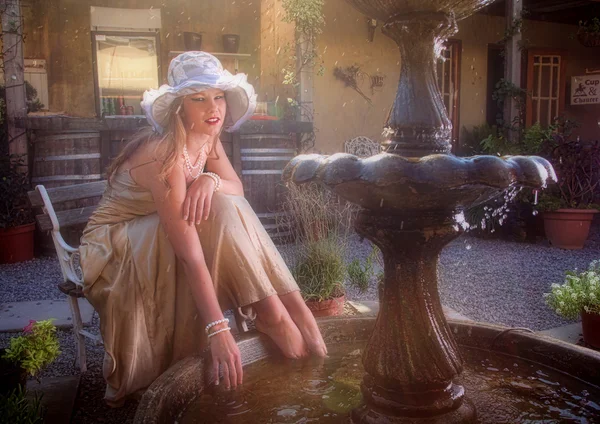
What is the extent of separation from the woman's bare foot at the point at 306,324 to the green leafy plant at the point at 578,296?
1975mm

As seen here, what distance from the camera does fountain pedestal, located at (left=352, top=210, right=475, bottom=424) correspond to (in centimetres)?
185

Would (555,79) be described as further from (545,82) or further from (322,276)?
(322,276)

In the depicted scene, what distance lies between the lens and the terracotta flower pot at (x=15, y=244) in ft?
20.5

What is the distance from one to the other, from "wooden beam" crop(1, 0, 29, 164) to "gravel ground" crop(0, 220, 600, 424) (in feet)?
4.42

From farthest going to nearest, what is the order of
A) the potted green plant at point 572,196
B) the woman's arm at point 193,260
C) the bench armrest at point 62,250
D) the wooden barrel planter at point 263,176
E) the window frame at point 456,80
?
the window frame at point 456,80 → the potted green plant at point 572,196 → the wooden barrel planter at point 263,176 → the bench armrest at point 62,250 → the woman's arm at point 193,260

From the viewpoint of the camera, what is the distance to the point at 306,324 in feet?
7.91

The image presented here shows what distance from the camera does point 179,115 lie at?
8.46 feet

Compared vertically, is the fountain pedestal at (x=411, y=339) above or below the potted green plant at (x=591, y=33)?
below

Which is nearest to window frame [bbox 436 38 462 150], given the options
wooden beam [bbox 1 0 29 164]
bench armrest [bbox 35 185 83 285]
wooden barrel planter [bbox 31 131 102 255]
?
wooden barrel planter [bbox 31 131 102 255]

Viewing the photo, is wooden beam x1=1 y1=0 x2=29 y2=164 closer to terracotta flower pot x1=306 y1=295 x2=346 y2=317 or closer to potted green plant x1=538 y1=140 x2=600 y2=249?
terracotta flower pot x1=306 y1=295 x2=346 y2=317

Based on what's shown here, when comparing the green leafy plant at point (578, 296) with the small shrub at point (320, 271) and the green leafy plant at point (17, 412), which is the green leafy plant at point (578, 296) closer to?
the small shrub at point (320, 271)

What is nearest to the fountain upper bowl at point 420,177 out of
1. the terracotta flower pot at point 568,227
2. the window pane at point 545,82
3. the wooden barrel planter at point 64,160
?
the wooden barrel planter at point 64,160

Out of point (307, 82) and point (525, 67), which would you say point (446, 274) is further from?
point (525, 67)

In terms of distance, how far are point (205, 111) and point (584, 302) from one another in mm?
2614
